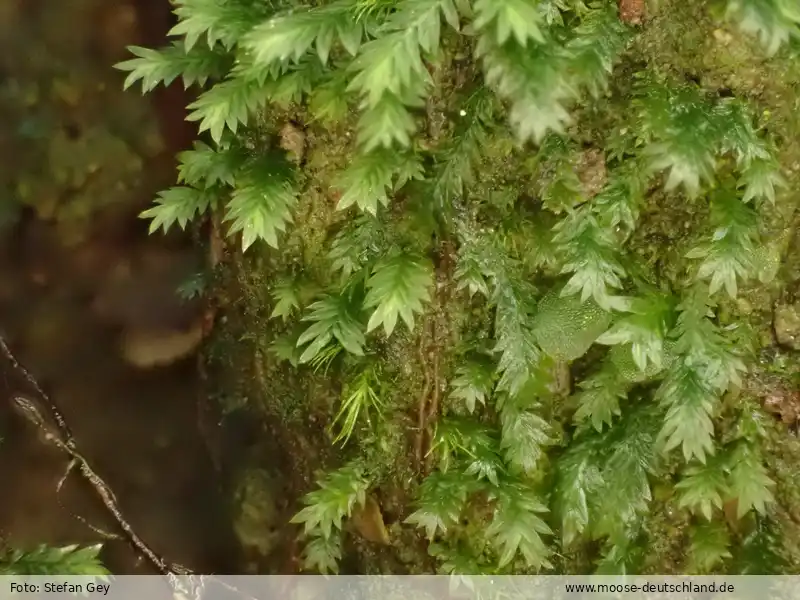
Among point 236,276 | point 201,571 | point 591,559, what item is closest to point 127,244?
point 236,276

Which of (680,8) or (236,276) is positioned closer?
(680,8)

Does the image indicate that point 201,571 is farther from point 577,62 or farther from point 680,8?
point 680,8

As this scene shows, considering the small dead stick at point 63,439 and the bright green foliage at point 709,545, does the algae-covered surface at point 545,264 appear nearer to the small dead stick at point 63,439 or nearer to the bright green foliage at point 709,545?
the bright green foliage at point 709,545

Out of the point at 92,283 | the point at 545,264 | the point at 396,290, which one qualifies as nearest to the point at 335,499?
the point at 396,290

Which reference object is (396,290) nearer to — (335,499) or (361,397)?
(361,397)

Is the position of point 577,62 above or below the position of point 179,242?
above

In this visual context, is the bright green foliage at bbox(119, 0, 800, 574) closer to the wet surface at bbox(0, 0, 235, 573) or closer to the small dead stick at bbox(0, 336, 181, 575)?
the wet surface at bbox(0, 0, 235, 573)

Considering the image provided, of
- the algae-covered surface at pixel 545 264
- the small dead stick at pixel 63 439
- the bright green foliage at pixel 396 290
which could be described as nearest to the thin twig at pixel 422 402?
the algae-covered surface at pixel 545 264
